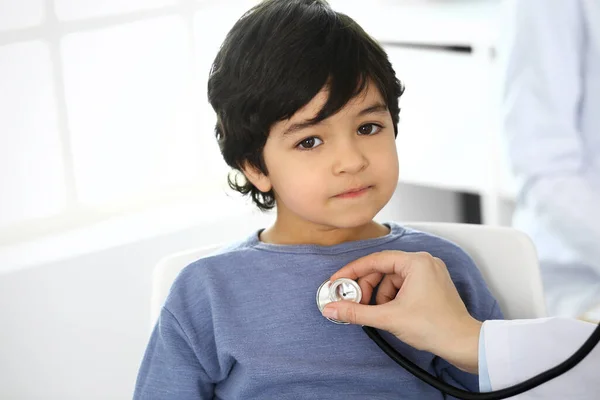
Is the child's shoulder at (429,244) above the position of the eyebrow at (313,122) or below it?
below

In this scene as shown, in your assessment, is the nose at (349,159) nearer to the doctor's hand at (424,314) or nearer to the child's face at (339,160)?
the child's face at (339,160)

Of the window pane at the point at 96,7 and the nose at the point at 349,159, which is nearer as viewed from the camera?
the nose at the point at 349,159

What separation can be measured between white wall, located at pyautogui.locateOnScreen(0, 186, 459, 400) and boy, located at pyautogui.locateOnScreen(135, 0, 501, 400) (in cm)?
76

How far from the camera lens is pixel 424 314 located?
1236 millimetres

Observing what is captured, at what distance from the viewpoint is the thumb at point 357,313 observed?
1251mm

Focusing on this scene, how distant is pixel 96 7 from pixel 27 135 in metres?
0.35

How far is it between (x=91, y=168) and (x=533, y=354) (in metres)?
1.42

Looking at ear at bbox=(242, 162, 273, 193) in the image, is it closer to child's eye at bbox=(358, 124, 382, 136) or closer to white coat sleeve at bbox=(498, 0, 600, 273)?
child's eye at bbox=(358, 124, 382, 136)

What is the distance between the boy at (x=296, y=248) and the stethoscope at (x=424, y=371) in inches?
3.0

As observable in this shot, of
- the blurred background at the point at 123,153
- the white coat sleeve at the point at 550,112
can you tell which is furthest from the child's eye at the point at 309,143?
the white coat sleeve at the point at 550,112

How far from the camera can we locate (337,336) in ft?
4.60

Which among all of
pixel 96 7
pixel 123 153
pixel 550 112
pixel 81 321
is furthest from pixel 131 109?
pixel 550 112

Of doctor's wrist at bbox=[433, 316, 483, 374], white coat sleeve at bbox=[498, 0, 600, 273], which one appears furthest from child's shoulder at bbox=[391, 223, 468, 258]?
white coat sleeve at bbox=[498, 0, 600, 273]

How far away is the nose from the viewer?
1.36 m
